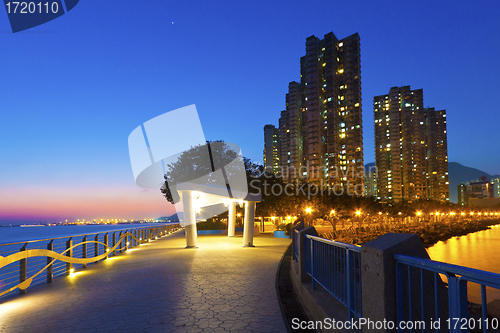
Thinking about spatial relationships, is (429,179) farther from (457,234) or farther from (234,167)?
(234,167)

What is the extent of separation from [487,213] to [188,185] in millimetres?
148789

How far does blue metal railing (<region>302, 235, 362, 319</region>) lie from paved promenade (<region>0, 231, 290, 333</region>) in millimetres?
1036

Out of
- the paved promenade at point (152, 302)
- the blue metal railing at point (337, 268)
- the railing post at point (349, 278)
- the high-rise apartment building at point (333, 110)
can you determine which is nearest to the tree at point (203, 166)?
the paved promenade at point (152, 302)

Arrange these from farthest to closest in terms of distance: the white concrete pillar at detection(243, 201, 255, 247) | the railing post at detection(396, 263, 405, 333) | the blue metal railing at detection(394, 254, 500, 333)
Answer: the white concrete pillar at detection(243, 201, 255, 247)
the railing post at detection(396, 263, 405, 333)
the blue metal railing at detection(394, 254, 500, 333)

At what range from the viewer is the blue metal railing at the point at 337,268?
403cm

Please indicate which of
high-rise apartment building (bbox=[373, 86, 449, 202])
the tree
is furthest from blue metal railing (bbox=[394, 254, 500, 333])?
high-rise apartment building (bbox=[373, 86, 449, 202])

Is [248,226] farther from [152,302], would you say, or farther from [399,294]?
[399,294]

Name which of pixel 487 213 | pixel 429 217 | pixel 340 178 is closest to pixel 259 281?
pixel 429 217

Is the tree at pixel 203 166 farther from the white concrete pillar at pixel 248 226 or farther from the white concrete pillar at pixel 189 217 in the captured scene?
the white concrete pillar at pixel 189 217

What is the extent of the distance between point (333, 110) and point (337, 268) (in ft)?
414

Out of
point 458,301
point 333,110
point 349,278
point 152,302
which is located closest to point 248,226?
point 152,302

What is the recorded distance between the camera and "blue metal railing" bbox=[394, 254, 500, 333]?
74.1 inches

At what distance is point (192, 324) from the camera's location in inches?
204

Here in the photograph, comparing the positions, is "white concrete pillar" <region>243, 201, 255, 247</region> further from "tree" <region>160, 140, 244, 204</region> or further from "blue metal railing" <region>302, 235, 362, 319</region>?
"tree" <region>160, 140, 244, 204</region>
